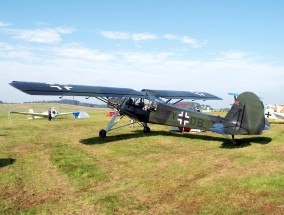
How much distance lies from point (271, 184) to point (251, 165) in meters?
2.01

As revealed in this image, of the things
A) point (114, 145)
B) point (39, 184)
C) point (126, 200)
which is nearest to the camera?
point (126, 200)

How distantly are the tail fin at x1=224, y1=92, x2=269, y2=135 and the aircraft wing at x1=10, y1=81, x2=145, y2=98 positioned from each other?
600 cm

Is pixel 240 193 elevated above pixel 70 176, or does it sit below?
above

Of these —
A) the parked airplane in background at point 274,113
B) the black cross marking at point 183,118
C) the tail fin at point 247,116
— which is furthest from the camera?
the parked airplane in background at point 274,113

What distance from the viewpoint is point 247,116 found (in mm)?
11664

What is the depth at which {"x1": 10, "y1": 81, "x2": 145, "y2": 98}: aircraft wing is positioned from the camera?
1239 cm

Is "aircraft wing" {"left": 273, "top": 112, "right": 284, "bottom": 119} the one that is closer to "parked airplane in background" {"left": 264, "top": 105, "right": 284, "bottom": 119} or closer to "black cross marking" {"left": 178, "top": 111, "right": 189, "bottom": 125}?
"parked airplane in background" {"left": 264, "top": 105, "right": 284, "bottom": 119}

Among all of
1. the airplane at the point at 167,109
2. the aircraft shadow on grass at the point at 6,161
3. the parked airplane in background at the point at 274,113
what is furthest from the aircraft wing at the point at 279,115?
the aircraft shadow on grass at the point at 6,161

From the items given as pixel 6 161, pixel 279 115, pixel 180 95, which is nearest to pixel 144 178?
pixel 6 161

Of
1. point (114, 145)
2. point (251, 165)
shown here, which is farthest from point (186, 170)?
point (114, 145)

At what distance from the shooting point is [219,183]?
7.35 metres

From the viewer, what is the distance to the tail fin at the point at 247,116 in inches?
452

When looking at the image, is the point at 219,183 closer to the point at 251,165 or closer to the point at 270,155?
the point at 251,165

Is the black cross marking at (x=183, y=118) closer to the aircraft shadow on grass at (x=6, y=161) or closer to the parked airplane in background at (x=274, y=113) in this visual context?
the aircraft shadow on grass at (x=6, y=161)
